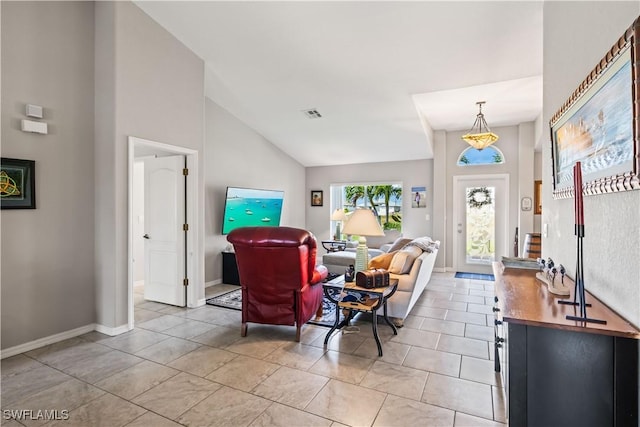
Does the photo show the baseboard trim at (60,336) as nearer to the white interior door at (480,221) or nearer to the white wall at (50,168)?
the white wall at (50,168)

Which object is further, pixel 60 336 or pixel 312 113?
pixel 312 113

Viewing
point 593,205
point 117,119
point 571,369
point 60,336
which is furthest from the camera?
point 117,119

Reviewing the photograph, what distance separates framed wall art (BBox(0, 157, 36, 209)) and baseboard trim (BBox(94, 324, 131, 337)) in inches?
56.3

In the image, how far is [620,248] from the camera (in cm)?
147

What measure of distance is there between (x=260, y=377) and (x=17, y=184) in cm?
282

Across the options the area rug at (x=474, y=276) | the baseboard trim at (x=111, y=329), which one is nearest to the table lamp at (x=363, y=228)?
the baseboard trim at (x=111, y=329)

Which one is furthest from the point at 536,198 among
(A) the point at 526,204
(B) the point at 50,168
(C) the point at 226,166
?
(B) the point at 50,168

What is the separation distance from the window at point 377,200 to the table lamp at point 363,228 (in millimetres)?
4425

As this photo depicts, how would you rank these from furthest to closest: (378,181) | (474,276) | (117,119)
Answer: (378,181) < (474,276) < (117,119)

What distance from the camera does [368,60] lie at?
13.5 ft

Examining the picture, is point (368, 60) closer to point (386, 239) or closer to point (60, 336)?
point (386, 239)

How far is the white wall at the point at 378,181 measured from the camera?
288 inches

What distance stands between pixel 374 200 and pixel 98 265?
591 cm

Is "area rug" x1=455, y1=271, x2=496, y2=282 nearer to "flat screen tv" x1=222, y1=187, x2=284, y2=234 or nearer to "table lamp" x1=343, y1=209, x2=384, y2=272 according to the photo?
"table lamp" x1=343, y1=209, x2=384, y2=272
